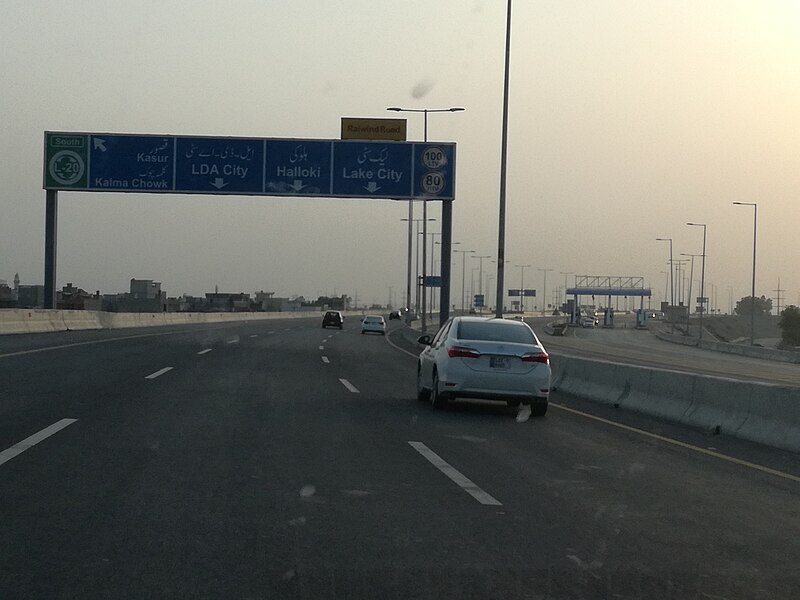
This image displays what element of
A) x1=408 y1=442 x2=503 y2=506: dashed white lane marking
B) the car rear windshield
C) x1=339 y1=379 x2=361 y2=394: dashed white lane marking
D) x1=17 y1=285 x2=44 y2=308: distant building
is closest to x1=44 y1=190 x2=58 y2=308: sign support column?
x1=339 y1=379 x2=361 y2=394: dashed white lane marking

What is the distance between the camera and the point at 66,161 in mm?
39469

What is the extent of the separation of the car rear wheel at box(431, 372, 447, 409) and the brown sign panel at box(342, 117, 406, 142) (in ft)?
83.6

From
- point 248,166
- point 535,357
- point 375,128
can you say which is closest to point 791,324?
point 375,128

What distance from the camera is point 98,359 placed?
2406 cm

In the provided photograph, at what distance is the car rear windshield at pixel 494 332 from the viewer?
15938 mm

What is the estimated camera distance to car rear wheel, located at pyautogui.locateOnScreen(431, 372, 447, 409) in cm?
1570

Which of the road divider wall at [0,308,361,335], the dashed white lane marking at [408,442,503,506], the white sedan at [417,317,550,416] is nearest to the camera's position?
the dashed white lane marking at [408,442,503,506]

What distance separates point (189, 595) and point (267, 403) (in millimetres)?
10213

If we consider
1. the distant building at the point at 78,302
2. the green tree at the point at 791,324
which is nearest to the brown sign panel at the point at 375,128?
the distant building at the point at 78,302

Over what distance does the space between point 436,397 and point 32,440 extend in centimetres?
659

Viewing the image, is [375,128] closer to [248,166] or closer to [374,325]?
[248,166]

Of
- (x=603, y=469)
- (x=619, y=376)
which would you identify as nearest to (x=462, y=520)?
(x=603, y=469)

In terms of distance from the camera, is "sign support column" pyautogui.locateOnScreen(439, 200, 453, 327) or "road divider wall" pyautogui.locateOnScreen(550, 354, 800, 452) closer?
"road divider wall" pyautogui.locateOnScreen(550, 354, 800, 452)

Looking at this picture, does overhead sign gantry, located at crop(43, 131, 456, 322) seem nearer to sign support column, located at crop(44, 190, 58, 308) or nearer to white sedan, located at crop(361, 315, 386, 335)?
sign support column, located at crop(44, 190, 58, 308)
